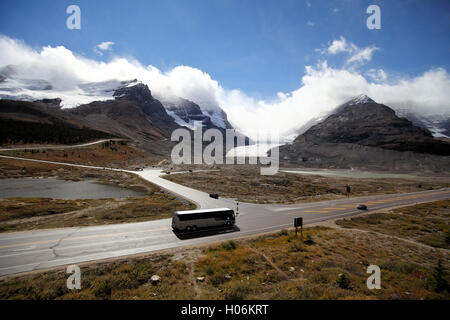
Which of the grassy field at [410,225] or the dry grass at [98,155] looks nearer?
the grassy field at [410,225]

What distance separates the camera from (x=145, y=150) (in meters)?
155

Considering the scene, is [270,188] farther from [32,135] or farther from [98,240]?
[32,135]

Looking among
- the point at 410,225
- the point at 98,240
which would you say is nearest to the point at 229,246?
the point at 98,240

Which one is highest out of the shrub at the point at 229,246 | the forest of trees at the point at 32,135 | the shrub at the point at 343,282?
the forest of trees at the point at 32,135

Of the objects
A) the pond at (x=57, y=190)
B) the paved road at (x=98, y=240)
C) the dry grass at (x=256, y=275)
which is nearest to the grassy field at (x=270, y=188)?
the paved road at (x=98, y=240)

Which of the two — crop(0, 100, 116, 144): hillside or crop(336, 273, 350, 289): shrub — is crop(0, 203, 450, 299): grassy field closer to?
crop(336, 273, 350, 289): shrub

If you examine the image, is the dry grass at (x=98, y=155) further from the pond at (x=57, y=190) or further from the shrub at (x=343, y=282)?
the shrub at (x=343, y=282)

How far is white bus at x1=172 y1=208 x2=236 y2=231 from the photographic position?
23.0 meters

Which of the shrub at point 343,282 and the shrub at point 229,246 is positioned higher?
the shrub at point 343,282

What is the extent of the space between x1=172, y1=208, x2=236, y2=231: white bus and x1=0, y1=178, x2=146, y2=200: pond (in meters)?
33.8

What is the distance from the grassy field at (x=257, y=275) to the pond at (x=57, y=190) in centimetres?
4054

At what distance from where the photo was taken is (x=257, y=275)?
13.9m

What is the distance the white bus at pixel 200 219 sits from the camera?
2305 centimetres
